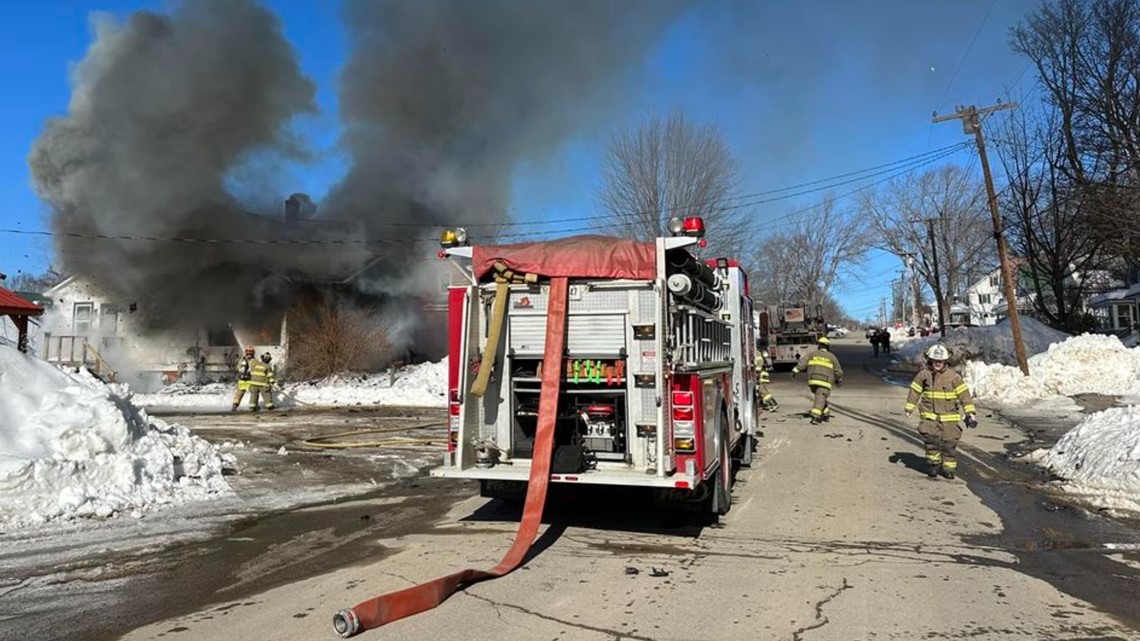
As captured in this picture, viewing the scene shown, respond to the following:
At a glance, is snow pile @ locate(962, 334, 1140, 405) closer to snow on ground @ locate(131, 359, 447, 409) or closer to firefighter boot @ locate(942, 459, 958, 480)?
firefighter boot @ locate(942, 459, 958, 480)

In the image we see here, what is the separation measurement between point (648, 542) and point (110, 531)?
153 inches

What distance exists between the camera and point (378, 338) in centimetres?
2070

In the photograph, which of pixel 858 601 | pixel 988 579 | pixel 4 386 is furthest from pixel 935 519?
pixel 4 386

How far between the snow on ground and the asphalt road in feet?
35.6

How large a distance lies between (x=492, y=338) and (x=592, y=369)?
0.74 metres

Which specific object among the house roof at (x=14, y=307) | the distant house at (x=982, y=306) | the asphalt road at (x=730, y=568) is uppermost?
the distant house at (x=982, y=306)

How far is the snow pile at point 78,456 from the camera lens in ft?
18.1

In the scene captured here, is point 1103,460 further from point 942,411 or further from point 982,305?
point 982,305

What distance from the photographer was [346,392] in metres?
18.3

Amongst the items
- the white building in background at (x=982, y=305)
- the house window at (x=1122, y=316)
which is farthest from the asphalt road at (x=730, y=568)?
the white building in background at (x=982, y=305)

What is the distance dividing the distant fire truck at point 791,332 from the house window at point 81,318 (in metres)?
22.1

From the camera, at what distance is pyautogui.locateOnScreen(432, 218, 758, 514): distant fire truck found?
4.89m

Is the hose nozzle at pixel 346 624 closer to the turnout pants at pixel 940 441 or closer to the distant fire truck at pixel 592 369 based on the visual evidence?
the distant fire truck at pixel 592 369

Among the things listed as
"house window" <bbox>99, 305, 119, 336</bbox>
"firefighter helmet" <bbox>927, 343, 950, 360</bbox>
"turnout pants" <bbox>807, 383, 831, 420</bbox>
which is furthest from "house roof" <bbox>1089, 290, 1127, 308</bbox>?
"house window" <bbox>99, 305, 119, 336</bbox>
